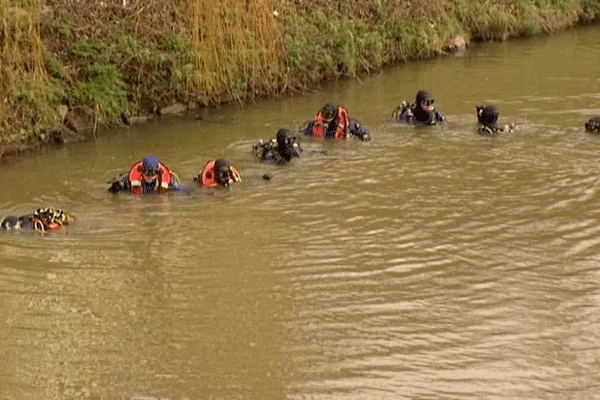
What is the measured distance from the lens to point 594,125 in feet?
50.0

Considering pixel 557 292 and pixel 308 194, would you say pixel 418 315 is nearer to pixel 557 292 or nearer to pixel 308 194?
pixel 557 292

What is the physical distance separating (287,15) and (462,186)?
761cm

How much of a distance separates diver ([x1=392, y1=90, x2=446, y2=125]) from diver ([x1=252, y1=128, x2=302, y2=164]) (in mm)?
2607

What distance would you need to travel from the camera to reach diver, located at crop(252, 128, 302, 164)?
46.2ft

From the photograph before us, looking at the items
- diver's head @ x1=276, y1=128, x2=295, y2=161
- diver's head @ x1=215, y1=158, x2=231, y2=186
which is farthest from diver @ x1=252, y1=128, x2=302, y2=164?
diver's head @ x1=215, y1=158, x2=231, y2=186

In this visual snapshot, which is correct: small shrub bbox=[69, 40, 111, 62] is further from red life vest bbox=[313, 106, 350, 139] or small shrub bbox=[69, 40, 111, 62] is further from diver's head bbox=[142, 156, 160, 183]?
diver's head bbox=[142, 156, 160, 183]

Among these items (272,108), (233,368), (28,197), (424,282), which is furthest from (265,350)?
(272,108)

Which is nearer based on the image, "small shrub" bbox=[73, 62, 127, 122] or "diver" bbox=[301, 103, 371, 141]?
"diver" bbox=[301, 103, 371, 141]

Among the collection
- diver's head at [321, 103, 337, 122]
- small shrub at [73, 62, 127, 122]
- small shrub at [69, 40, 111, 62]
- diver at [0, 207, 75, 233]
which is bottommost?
diver at [0, 207, 75, 233]

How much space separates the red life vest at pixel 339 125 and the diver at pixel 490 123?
2.08 m

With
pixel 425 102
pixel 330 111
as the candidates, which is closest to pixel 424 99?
pixel 425 102

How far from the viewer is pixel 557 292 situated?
9422 mm

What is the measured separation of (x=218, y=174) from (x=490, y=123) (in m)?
4.88

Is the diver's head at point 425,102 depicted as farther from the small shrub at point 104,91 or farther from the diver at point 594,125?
the small shrub at point 104,91
